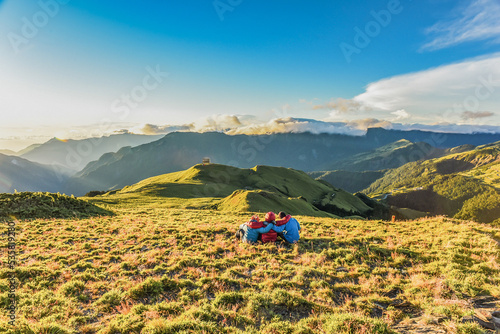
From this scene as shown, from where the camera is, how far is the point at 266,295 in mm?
10078

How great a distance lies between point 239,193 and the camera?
6644cm

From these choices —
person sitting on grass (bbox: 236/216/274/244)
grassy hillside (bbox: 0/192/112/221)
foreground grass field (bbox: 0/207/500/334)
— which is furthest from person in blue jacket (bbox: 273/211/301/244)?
grassy hillside (bbox: 0/192/112/221)

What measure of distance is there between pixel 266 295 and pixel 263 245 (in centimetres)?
699

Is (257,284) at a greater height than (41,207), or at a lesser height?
greater

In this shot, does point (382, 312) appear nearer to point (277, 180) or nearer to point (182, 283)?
point (182, 283)

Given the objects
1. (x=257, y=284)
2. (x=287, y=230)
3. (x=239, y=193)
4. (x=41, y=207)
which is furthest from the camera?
(x=239, y=193)

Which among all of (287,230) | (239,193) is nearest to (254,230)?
(287,230)

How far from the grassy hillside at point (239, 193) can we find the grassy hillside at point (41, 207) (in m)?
29.9

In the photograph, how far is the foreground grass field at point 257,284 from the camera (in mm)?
8156

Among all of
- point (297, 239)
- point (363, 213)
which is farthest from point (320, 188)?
point (297, 239)

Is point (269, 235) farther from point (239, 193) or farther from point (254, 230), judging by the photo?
point (239, 193)

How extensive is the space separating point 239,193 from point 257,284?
5522cm

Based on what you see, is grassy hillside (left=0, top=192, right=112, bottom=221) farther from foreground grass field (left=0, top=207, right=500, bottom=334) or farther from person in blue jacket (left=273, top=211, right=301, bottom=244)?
person in blue jacket (left=273, top=211, right=301, bottom=244)

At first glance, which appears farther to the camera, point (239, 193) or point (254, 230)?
point (239, 193)
